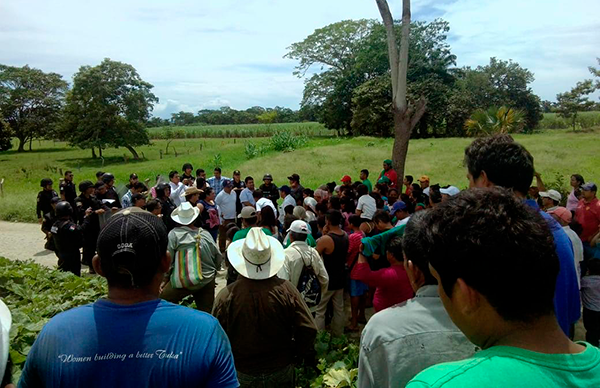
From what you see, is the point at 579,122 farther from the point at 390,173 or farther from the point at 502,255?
the point at 502,255

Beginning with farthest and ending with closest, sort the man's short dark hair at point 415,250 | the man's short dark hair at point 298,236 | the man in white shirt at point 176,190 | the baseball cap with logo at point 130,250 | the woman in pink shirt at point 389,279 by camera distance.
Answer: the man in white shirt at point 176,190, the man's short dark hair at point 298,236, the woman in pink shirt at point 389,279, the man's short dark hair at point 415,250, the baseball cap with logo at point 130,250

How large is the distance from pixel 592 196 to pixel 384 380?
6560mm

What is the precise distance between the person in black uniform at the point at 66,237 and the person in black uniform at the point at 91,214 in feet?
4.45

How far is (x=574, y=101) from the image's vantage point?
1727 inches

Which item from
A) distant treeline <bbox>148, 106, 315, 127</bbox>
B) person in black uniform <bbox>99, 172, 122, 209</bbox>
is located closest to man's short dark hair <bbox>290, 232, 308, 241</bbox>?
person in black uniform <bbox>99, 172, 122, 209</bbox>

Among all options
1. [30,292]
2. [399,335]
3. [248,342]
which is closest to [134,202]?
[30,292]

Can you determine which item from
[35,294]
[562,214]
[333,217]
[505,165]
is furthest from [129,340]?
[562,214]

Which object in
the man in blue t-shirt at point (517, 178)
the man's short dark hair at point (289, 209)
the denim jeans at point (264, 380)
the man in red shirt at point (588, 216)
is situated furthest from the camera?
the man's short dark hair at point (289, 209)

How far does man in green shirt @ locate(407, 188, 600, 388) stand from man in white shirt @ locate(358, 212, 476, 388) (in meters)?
0.72

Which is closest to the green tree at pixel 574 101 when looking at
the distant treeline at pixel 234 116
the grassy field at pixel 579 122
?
the grassy field at pixel 579 122

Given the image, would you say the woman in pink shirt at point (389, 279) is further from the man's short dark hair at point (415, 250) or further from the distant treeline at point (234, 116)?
the distant treeline at point (234, 116)

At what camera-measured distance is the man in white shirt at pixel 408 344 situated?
2016mm

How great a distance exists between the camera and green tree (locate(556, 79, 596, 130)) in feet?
139

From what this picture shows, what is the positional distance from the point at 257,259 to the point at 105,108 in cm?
3597
